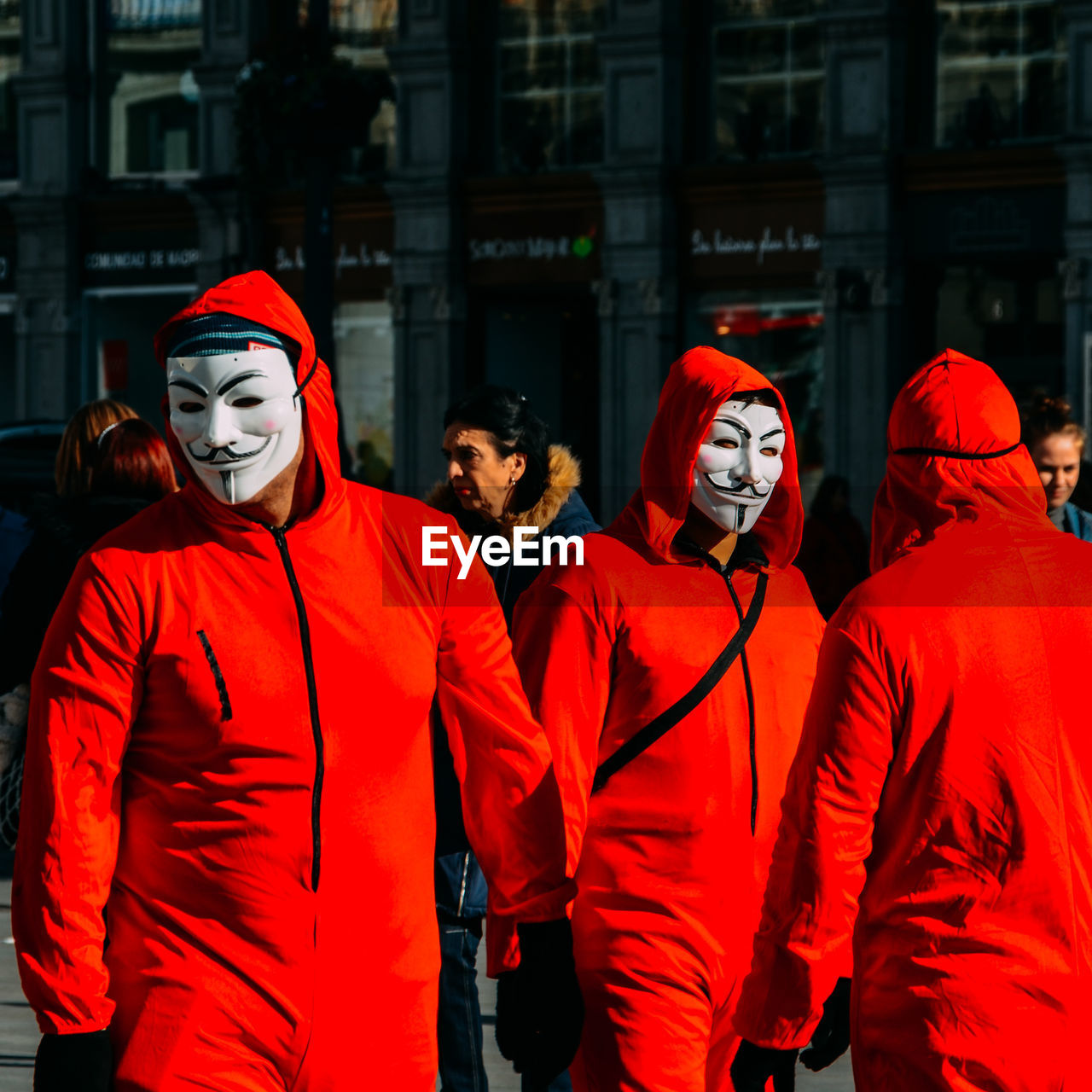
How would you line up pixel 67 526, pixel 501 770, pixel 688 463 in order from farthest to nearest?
pixel 67 526 → pixel 688 463 → pixel 501 770

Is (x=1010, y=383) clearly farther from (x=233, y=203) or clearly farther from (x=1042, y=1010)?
(x=1042, y=1010)

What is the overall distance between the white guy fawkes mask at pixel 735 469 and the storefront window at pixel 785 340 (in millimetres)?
17098

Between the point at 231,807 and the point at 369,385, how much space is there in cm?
2097

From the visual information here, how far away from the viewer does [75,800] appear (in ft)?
10.6

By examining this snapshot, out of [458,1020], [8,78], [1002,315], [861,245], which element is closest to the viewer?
[458,1020]

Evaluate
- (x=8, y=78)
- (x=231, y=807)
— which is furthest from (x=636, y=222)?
(x=231, y=807)

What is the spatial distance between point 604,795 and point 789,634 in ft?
1.64

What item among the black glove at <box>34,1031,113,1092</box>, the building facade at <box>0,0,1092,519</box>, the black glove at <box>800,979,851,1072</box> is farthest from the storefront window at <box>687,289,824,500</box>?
the black glove at <box>34,1031,113,1092</box>

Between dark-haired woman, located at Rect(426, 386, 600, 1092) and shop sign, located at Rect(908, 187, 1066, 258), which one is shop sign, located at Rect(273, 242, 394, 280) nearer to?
shop sign, located at Rect(908, 187, 1066, 258)

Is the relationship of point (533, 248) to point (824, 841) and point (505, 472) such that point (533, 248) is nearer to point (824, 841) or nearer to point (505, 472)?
point (505, 472)

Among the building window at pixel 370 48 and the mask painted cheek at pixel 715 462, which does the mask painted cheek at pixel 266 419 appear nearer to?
the mask painted cheek at pixel 715 462

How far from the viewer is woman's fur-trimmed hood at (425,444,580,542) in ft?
19.0

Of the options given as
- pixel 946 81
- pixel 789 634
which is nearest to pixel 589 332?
pixel 946 81

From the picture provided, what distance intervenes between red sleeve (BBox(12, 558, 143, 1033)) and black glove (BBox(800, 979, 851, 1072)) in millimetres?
1313
